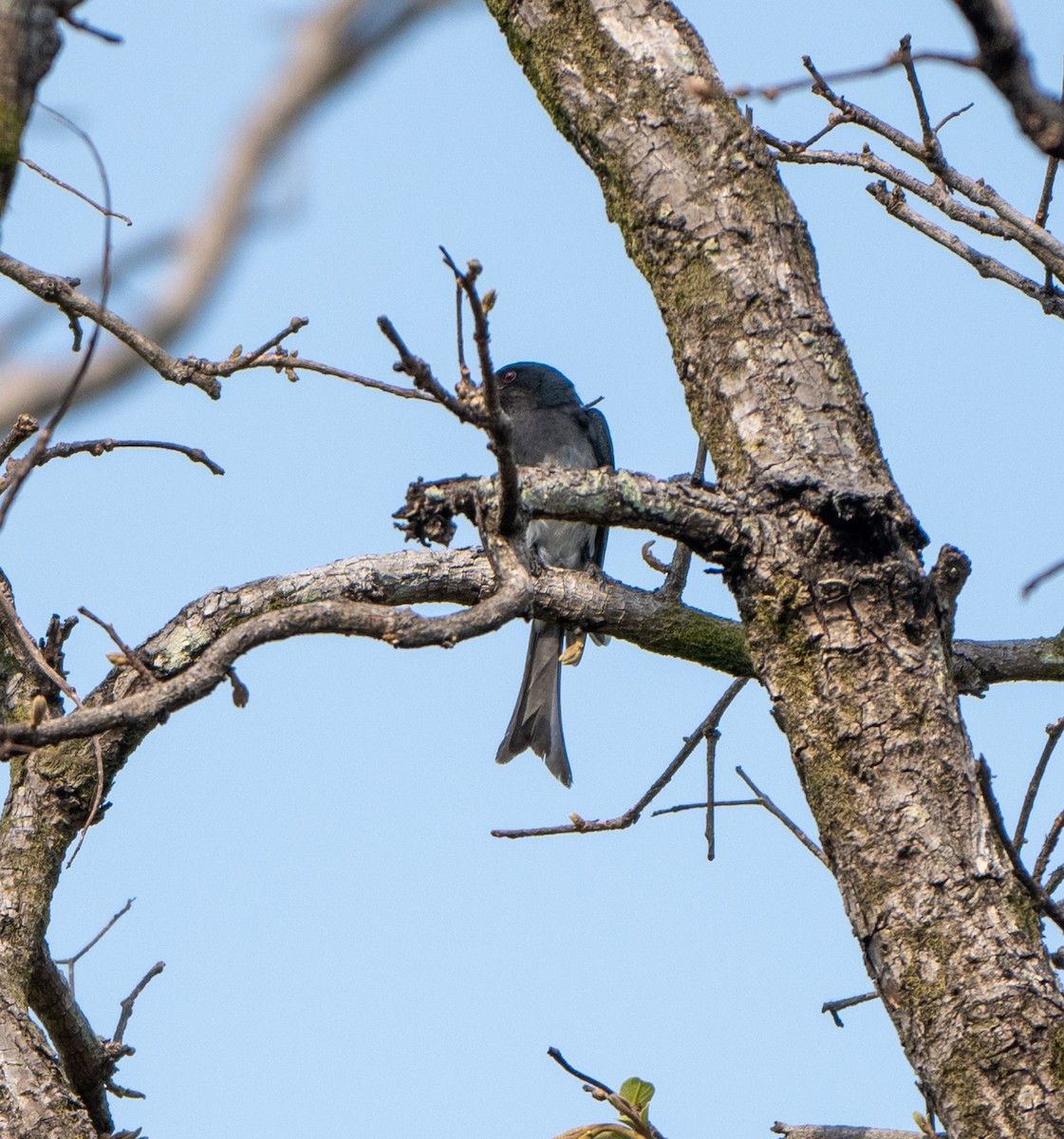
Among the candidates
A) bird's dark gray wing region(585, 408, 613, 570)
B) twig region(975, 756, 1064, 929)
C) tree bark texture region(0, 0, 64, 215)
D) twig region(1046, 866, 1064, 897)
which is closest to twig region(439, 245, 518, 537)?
tree bark texture region(0, 0, 64, 215)

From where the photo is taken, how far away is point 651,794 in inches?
134

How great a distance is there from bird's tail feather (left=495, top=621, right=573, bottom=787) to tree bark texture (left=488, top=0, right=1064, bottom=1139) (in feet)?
9.86

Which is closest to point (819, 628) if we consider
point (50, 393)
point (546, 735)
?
point (50, 393)

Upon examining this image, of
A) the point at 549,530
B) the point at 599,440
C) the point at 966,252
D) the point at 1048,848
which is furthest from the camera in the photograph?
the point at 599,440

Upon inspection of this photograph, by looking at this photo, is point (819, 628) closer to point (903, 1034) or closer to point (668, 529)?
point (668, 529)

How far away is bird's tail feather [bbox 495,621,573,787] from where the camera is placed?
5812mm

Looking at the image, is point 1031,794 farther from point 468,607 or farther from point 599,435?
point 599,435

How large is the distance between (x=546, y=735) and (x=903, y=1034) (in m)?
3.55

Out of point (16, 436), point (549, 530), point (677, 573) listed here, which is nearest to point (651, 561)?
point (677, 573)

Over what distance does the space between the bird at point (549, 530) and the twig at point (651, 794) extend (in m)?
2.08

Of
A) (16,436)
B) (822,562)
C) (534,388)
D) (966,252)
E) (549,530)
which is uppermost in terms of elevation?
(534,388)

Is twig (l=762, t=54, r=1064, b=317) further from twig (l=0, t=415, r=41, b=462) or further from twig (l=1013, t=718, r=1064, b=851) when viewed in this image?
twig (l=0, t=415, r=41, b=462)

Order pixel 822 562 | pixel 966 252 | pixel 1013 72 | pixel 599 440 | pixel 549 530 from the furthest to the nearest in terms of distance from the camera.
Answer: pixel 599 440, pixel 549 530, pixel 966 252, pixel 822 562, pixel 1013 72

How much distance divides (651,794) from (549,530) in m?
4.17
